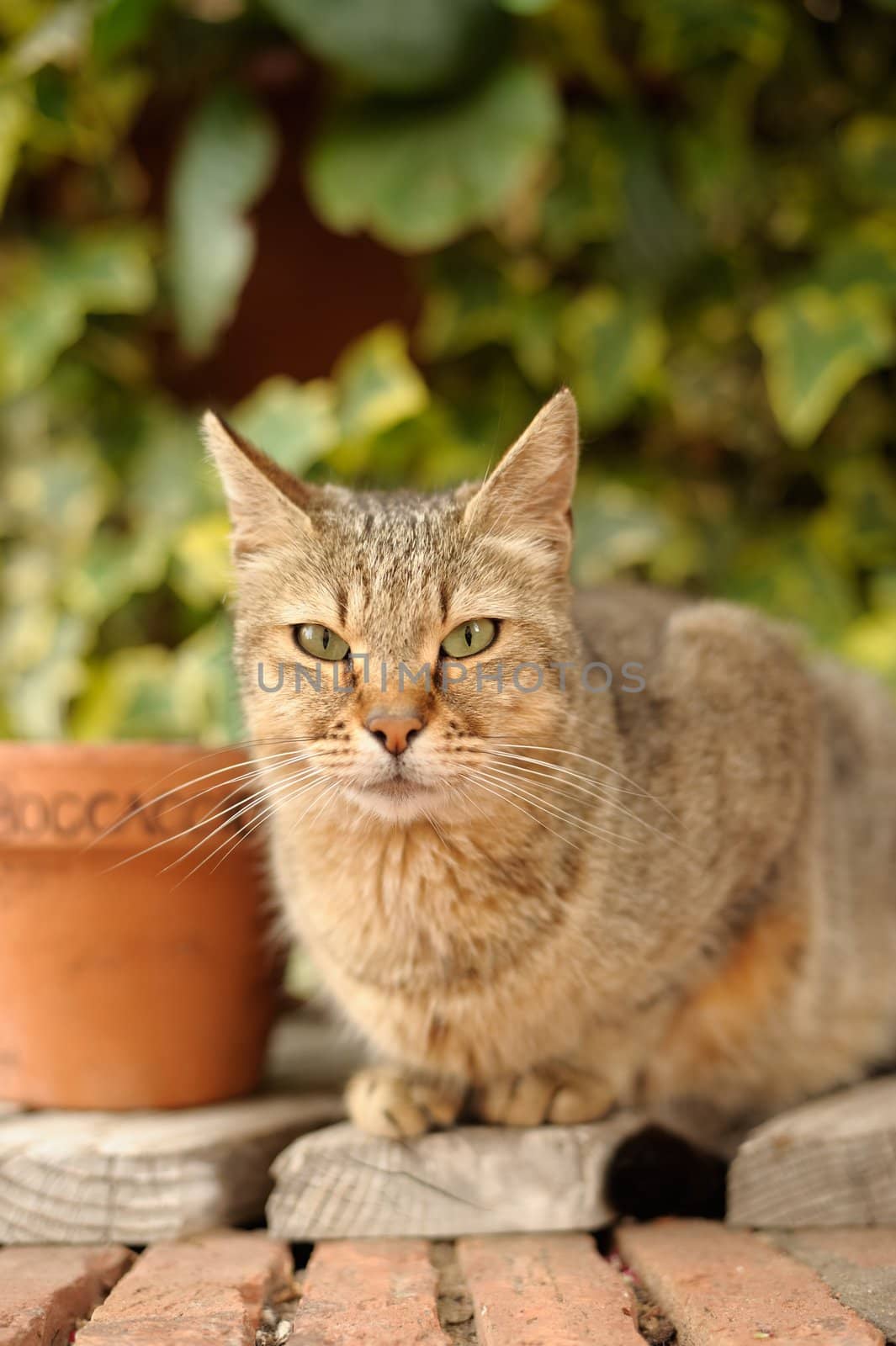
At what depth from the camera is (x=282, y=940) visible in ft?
5.93

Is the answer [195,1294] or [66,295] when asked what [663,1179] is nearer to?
[195,1294]

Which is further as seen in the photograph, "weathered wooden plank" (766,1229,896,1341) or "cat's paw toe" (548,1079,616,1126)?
"cat's paw toe" (548,1079,616,1126)

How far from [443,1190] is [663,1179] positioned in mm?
273

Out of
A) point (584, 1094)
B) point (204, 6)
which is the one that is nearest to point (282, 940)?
point (584, 1094)

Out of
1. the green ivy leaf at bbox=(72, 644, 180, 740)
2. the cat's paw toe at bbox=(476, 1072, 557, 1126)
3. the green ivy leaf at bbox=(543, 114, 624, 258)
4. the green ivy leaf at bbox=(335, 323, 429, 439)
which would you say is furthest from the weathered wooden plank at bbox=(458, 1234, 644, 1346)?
the green ivy leaf at bbox=(543, 114, 624, 258)

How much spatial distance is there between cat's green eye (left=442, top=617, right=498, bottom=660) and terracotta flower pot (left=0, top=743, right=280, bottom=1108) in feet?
1.42

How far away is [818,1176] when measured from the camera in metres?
1.43

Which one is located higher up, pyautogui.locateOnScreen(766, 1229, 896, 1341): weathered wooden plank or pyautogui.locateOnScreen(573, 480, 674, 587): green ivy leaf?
pyautogui.locateOnScreen(573, 480, 674, 587): green ivy leaf

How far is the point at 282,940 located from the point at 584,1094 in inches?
20.6

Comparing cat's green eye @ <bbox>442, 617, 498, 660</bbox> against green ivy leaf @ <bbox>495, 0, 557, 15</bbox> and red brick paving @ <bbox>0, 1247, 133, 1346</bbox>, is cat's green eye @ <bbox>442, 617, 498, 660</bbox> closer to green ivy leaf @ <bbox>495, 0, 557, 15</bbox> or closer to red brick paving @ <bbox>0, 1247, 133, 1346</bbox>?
red brick paving @ <bbox>0, 1247, 133, 1346</bbox>

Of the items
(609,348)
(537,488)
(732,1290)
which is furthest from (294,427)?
(732,1290)

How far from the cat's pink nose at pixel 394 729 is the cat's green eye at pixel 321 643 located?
170 mm

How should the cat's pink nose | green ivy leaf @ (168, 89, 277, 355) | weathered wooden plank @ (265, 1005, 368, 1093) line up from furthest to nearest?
green ivy leaf @ (168, 89, 277, 355) < weathered wooden plank @ (265, 1005, 368, 1093) < the cat's pink nose

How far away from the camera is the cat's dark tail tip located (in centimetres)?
145
